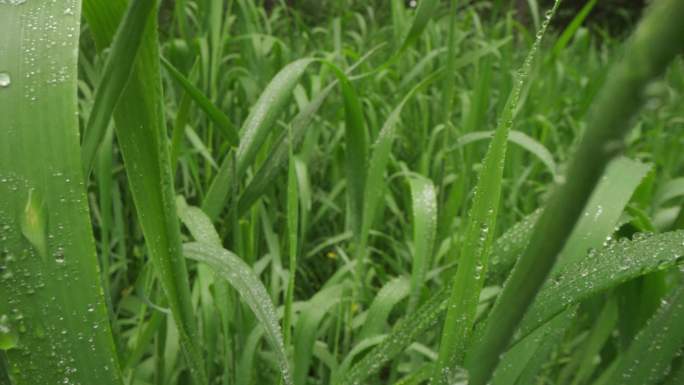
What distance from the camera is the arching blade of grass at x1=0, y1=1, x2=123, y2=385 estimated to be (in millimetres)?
375

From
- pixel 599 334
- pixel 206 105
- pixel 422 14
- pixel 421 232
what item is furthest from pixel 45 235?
pixel 599 334

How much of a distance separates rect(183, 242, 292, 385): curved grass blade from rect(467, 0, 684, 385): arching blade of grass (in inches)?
10.9

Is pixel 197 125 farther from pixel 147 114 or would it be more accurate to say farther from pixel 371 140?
pixel 147 114

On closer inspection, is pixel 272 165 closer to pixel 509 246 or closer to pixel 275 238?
pixel 509 246

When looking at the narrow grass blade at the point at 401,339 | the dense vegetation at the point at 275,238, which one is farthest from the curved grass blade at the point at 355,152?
the narrow grass blade at the point at 401,339

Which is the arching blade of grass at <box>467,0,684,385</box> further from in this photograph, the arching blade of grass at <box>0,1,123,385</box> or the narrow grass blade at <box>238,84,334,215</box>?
the narrow grass blade at <box>238,84,334,215</box>

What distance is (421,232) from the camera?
2.52 feet

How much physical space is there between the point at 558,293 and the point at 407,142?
3.46 feet

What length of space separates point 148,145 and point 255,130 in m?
0.20

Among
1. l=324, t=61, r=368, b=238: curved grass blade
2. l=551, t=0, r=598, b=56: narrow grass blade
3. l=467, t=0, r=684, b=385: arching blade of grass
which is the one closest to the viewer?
l=467, t=0, r=684, b=385: arching blade of grass

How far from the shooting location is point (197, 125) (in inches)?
52.2

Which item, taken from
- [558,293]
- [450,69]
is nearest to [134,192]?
[558,293]

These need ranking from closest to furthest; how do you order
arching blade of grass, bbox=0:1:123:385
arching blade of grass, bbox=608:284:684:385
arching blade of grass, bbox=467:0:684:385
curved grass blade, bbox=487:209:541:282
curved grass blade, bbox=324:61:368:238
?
1. arching blade of grass, bbox=467:0:684:385
2. arching blade of grass, bbox=0:1:123:385
3. arching blade of grass, bbox=608:284:684:385
4. curved grass blade, bbox=487:209:541:282
5. curved grass blade, bbox=324:61:368:238

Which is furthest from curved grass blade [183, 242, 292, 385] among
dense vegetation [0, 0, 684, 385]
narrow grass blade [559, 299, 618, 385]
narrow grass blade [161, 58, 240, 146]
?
narrow grass blade [559, 299, 618, 385]
